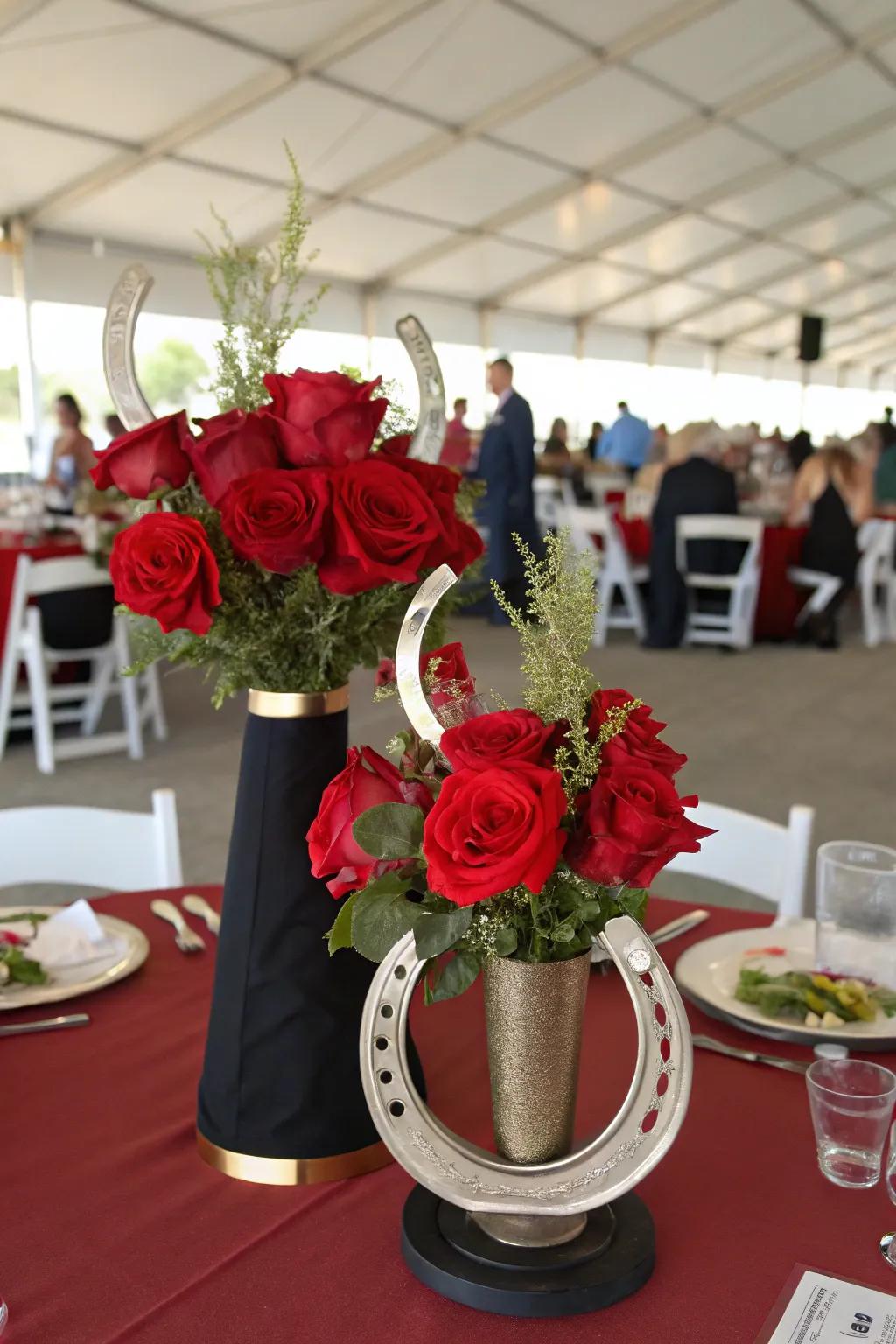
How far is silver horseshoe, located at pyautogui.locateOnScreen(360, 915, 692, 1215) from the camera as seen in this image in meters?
0.78

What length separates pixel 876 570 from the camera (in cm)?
821

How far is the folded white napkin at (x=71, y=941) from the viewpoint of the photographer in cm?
135

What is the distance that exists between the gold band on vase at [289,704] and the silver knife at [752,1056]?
525mm

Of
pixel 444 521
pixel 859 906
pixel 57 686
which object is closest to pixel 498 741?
pixel 444 521

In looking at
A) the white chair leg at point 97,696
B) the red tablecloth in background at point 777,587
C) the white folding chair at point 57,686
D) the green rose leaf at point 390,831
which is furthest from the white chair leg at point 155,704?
the green rose leaf at point 390,831

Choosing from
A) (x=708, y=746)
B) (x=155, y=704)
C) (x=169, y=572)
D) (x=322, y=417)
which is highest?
(x=322, y=417)

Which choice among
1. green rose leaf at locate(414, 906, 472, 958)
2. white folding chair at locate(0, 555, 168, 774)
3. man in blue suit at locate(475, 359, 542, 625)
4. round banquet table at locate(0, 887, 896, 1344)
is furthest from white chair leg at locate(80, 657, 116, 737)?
green rose leaf at locate(414, 906, 472, 958)

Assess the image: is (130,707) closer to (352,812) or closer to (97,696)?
(97,696)

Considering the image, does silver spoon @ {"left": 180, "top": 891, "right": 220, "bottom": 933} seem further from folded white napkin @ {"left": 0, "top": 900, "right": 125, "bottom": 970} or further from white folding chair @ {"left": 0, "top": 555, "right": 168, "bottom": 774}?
white folding chair @ {"left": 0, "top": 555, "right": 168, "bottom": 774}

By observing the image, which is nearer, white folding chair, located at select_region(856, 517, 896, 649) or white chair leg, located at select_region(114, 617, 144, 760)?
white chair leg, located at select_region(114, 617, 144, 760)

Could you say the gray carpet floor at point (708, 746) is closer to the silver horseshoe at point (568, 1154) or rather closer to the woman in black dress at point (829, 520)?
the woman in black dress at point (829, 520)

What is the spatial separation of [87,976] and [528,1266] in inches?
26.4

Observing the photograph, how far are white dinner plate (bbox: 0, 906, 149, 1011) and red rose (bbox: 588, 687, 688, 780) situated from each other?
29.6 inches

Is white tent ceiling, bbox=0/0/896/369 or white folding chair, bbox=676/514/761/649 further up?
white tent ceiling, bbox=0/0/896/369
